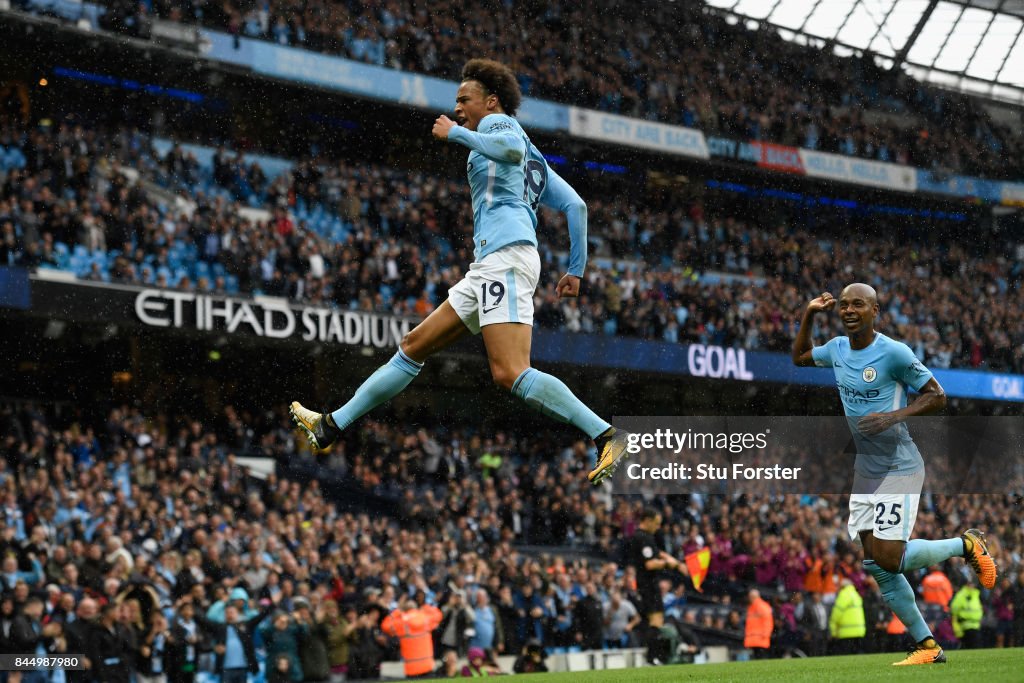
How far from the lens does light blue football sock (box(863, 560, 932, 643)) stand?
28.2 feet

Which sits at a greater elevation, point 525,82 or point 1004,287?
point 525,82

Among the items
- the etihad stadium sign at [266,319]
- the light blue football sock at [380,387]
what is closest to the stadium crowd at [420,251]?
the etihad stadium sign at [266,319]

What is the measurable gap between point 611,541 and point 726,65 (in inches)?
741

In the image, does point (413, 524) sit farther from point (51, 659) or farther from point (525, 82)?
point (525, 82)

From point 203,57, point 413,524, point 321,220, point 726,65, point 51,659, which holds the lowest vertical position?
point 51,659

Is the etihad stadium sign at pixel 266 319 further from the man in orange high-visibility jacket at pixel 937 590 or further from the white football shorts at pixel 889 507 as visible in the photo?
the white football shorts at pixel 889 507

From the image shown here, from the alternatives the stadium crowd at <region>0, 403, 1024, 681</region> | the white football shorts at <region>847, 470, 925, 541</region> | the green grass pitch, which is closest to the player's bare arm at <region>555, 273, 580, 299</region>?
the green grass pitch

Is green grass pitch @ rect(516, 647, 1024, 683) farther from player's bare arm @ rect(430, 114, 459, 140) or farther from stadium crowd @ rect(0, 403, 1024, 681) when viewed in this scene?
stadium crowd @ rect(0, 403, 1024, 681)

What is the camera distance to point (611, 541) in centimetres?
2266

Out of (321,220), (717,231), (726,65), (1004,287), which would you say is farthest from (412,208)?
(1004,287)

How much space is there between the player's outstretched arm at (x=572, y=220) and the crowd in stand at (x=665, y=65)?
19.1 m

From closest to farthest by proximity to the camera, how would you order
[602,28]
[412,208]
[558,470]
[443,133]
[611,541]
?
[443,133] → [611,541] → [558,470] → [412,208] → [602,28]

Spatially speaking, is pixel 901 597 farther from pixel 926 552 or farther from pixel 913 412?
pixel 913 412

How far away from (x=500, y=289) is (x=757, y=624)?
13.5 m
